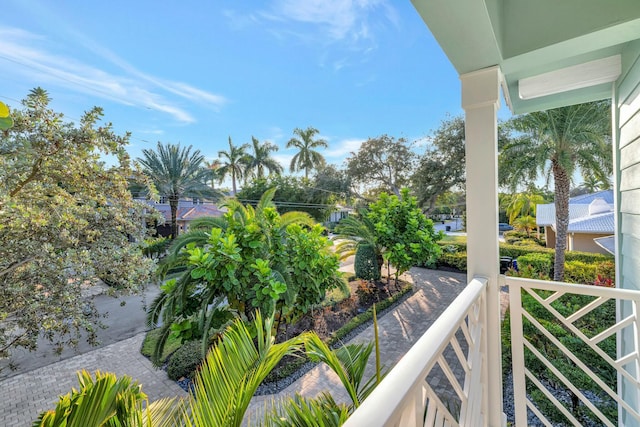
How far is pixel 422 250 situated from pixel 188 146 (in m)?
11.0

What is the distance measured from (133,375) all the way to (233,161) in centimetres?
1870

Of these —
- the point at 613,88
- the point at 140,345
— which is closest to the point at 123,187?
the point at 140,345

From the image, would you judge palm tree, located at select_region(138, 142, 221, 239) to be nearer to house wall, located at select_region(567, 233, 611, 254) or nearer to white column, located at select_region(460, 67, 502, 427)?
white column, located at select_region(460, 67, 502, 427)

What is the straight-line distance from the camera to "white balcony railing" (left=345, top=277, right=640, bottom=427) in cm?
61

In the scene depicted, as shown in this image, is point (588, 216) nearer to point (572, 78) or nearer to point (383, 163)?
point (383, 163)

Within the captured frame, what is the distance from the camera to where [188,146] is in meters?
12.3

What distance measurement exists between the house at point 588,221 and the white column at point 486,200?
671 cm

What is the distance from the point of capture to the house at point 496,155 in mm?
1100

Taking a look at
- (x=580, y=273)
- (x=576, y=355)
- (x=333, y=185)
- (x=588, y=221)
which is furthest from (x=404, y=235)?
(x=333, y=185)

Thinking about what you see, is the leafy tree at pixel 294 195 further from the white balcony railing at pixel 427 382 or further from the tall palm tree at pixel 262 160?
the white balcony railing at pixel 427 382

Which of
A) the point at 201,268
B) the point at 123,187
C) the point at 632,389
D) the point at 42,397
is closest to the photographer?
the point at 632,389

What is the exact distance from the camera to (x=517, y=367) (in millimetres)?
1646

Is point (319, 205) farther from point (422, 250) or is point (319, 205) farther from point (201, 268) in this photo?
point (201, 268)

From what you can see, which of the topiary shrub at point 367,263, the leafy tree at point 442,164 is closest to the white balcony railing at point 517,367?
the topiary shrub at point 367,263
